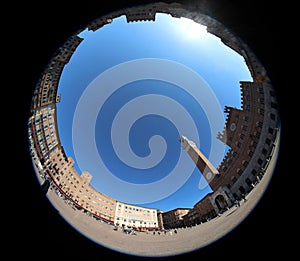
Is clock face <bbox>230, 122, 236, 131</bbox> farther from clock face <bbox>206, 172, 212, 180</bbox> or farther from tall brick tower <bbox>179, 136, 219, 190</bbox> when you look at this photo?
clock face <bbox>206, 172, 212, 180</bbox>

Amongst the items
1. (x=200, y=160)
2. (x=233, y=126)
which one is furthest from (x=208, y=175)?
(x=233, y=126)

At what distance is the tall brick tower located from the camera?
178 feet

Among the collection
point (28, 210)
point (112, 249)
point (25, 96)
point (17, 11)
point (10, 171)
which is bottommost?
point (112, 249)

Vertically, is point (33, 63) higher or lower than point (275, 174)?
higher

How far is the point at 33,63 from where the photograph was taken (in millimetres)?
5805

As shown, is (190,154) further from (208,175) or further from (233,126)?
(233,126)

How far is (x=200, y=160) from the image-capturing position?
64.0m

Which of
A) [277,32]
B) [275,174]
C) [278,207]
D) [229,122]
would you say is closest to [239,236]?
[278,207]

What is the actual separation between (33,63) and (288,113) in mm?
8432

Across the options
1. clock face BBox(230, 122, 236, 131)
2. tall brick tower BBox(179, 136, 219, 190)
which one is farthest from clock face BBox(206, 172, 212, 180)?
clock face BBox(230, 122, 236, 131)

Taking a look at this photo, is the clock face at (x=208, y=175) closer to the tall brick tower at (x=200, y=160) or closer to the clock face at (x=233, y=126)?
the tall brick tower at (x=200, y=160)

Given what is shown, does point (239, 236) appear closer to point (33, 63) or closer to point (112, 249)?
point (112, 249)

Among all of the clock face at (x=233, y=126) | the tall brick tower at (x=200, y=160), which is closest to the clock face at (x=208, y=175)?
the tall brick tower at (x=200, y=160)

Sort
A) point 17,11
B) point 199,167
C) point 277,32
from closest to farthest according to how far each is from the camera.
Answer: point 17,11
point 277,32
point 199,167
